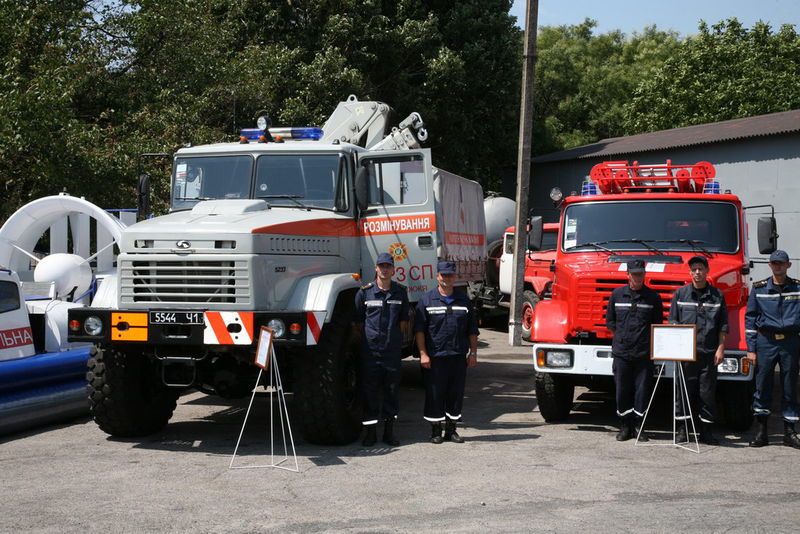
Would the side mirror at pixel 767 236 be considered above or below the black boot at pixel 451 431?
above

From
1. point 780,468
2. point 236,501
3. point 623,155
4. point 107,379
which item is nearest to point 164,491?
point 236,501

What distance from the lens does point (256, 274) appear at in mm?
7965

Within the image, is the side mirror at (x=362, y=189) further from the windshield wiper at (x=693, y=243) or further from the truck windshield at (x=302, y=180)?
the windshield wiper at (x=693, y=243)

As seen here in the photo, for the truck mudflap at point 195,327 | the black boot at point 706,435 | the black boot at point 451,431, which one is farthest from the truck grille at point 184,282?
the black boot at point 706,435

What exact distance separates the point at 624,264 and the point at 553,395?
1.54 metres

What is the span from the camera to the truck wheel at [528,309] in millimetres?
17281

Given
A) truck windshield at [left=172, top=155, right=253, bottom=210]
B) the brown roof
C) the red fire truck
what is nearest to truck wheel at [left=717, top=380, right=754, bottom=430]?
the red fire truck

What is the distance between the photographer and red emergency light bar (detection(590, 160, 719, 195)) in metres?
10.4

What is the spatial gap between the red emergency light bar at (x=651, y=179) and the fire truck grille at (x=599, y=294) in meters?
1.81

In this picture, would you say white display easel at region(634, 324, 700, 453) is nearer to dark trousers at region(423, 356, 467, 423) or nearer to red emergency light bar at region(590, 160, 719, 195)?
dark trousers at region(423, 356, 467, 423)

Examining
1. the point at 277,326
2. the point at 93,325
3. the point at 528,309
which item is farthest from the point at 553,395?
the point at 528,309

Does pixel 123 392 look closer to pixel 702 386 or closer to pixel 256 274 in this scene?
pixel 256 274

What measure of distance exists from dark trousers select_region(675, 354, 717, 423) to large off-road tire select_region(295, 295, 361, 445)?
3198 millimetres

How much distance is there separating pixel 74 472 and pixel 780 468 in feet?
19.5
